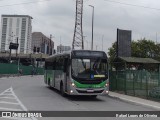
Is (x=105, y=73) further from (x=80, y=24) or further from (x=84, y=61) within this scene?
(x=80, y=24)

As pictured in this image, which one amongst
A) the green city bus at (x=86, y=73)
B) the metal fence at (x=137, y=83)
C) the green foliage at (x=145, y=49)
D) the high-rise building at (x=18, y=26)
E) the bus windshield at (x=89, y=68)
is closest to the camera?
the green city bus at (x=86, y=73)

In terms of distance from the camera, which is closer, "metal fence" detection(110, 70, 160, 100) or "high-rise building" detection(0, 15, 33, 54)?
"metal fence" detection(110, 70, 160, 100)

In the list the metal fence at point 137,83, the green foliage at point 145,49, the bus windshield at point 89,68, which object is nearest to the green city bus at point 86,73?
the bus windshield at point 89,68

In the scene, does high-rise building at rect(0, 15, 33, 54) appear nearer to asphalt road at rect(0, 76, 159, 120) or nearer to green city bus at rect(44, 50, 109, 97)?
asphalt road at rect(0, 76, 159, 120)

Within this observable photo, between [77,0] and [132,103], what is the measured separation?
52.4 metres

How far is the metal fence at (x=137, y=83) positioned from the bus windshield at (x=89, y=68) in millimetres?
3178

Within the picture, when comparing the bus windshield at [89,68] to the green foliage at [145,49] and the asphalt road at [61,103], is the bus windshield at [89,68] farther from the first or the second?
the green foliage at [145,49]

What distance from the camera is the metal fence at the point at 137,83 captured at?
20.8m

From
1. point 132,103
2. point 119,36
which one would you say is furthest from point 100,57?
point 119,36

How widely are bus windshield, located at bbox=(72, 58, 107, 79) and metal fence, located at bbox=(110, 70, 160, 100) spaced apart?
3178 millimetres

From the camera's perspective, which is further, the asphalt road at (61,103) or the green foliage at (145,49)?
the green foliage at (145,49)

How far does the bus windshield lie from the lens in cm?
1967

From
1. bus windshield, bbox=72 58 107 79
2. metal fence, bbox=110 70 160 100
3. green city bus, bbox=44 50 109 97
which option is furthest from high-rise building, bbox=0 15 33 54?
bus windshield, bbox=72 58 107 79

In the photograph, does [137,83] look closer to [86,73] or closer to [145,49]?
[86,73]
